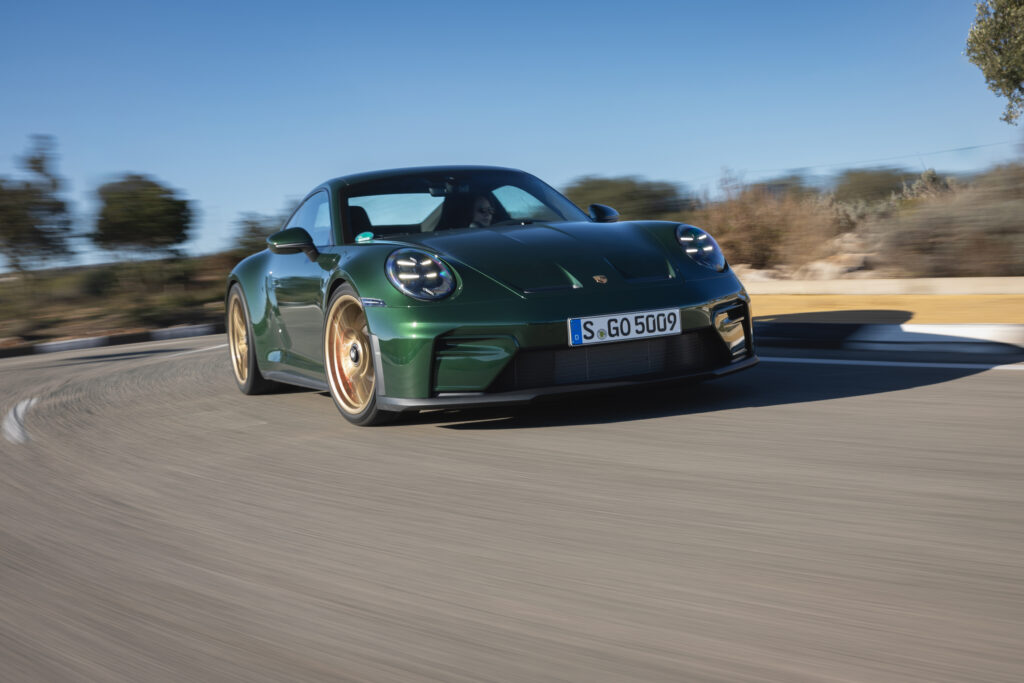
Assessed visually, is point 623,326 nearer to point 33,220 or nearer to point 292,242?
point 292,242

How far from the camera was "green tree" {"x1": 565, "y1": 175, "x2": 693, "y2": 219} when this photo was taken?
55.7 feet

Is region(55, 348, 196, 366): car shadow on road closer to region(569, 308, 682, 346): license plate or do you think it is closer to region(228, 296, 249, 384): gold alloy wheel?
region(228, 296, 249, 384): gold alloy wheel

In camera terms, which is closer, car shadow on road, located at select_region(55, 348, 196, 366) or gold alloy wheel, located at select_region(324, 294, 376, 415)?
gold alloy wheel, located at select_region(324, 294, 376, 415)

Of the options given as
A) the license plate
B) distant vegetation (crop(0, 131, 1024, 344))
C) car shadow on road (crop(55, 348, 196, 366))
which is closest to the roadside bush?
distant vegetation (crop(0, 131, 1024, 344))

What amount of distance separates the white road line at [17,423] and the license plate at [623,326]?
3.07 m

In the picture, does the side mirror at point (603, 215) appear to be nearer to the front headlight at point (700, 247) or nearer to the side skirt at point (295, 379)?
the front headlight at point (700, 247)

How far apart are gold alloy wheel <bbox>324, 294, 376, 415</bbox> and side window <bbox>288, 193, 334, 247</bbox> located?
23.8 inches

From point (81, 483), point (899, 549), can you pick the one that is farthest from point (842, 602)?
point (81, 483)

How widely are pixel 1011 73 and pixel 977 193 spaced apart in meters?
19.5

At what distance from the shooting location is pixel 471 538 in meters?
3.10

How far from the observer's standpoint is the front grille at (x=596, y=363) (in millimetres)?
4477

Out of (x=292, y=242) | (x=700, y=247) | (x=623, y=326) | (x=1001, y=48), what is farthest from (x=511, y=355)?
(x=1001, y=48)

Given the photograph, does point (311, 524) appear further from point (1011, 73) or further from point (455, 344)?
point (1011, 73)

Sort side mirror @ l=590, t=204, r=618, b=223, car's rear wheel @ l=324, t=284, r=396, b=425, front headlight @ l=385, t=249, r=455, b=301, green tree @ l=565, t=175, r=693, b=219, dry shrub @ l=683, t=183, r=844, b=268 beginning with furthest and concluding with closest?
green tree @ l=565, t=175, r=693, b=219 < dry shrub @ l=683, t=183, r=844, b=268 < side mirror @ l=590, t=204, r=618, b=223 < car's rear wheel @ l=324, t=284, r=396, b=425 < front headlight @ l=385, t=249, r=455, b=301
